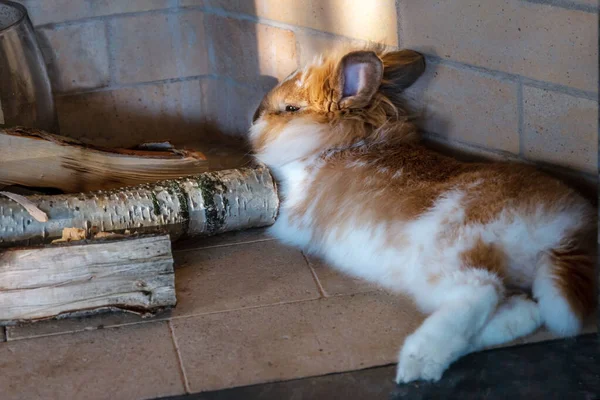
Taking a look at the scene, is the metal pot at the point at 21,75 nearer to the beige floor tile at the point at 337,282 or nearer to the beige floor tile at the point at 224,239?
the beige floor tile at the point at 224,239

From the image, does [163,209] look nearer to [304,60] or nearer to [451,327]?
[304,60]

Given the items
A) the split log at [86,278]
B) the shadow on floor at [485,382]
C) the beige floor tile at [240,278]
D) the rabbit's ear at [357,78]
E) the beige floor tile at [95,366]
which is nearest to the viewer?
the shadow on floor at [485,382]

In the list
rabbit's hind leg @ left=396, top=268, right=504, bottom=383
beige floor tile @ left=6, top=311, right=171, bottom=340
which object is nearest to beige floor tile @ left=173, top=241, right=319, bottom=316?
beige floor tile @ left=6, top=311, right=171, bottom=340

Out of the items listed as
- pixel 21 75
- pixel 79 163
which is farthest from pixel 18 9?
pixel 79 163

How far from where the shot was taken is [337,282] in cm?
258

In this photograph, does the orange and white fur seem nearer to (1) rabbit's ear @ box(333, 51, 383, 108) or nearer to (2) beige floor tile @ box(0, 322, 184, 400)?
(1) rabbit's ear @ box(333, 51, 383, 108)

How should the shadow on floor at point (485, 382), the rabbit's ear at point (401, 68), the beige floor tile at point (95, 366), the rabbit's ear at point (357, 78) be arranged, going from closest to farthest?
the shadow on floor at point (485, 382) < the beige floor tile at point (95, 366) < the rabbit's ear at point (357, 78) < the rabbit's ear at point (401, 68)

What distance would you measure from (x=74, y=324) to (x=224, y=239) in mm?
683

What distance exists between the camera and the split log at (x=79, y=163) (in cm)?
272

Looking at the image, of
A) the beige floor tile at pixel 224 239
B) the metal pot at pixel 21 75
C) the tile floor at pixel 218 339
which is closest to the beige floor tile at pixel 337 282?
the tile floor at pixel 218 339

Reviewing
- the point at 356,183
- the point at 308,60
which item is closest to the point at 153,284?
the point at 356,183

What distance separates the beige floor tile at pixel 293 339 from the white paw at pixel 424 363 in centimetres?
12

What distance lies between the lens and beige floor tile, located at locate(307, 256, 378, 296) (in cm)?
252

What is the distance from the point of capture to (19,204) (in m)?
2.58
